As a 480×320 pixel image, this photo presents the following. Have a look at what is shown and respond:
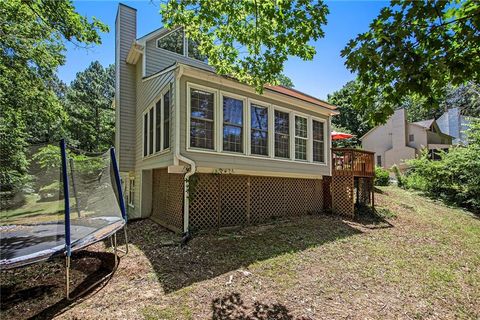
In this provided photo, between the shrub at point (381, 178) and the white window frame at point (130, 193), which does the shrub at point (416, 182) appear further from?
the white window frame at point (130, 193)

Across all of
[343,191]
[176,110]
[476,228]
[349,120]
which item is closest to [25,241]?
[176,110]

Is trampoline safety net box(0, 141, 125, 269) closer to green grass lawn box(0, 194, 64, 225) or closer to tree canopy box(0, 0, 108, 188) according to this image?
green grass lawn box(0, 194, 64, 225)

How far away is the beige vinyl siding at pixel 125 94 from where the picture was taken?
1127cm

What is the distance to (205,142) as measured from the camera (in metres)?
7.60

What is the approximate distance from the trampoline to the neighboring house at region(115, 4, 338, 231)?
175cm

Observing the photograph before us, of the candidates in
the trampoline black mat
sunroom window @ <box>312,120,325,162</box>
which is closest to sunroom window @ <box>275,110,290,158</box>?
sunroom window @ <box>312,120,325,162</box>

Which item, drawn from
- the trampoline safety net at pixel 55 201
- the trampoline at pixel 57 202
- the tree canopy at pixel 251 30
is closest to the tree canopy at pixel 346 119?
the tree canopy at pixel 251 30

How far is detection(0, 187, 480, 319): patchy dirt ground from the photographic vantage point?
12.7 feet

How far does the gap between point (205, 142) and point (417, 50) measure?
5593mm

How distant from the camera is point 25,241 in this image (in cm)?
533

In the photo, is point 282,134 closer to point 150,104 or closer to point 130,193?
point 150,104

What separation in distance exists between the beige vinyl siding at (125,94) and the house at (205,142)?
0.14ft

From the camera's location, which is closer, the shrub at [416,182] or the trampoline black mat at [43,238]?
the trampoline black mat at [43,238]

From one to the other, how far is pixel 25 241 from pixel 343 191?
1007 cm
